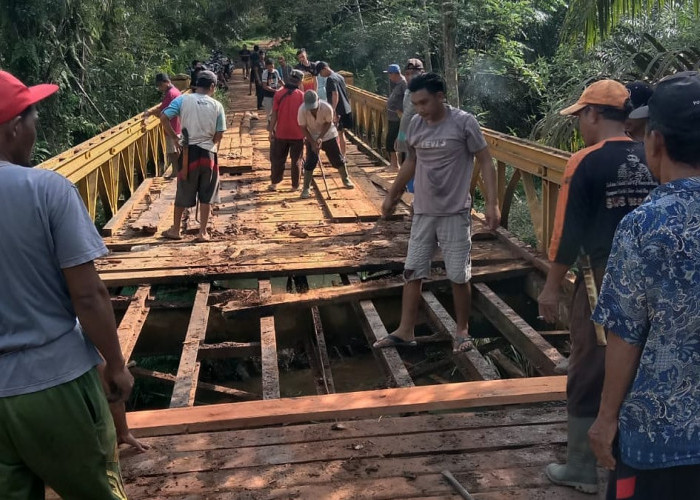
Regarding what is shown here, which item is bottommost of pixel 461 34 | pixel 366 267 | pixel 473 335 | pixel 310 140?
pixel 473 335

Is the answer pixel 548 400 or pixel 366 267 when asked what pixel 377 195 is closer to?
pixel 366 267

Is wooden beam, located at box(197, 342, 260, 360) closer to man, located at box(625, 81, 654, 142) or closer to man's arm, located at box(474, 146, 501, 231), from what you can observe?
man's arm, located at box(474, 146, 501, 231)

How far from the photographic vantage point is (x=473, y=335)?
618 centimetres

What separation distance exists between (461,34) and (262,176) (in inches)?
477

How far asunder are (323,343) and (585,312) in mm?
3228

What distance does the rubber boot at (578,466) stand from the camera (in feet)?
9.36

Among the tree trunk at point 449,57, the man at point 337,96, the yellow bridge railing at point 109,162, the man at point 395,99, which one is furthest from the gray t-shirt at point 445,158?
the tree trunk at point 449,57

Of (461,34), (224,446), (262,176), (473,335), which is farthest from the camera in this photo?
(461,34)

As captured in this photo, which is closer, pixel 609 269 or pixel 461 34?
pixel 609 269

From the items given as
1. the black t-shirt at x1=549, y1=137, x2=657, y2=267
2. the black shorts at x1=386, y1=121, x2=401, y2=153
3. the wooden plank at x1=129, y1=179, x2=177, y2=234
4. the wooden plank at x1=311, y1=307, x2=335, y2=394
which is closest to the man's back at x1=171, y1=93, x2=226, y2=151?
the wooden plank at x1=129, y1=179, x2=177, y2=234

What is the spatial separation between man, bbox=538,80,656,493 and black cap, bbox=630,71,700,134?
3.07 ft

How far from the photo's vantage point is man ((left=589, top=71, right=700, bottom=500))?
67.3 inches

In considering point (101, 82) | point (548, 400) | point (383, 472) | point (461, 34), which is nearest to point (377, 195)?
point (548, 400)

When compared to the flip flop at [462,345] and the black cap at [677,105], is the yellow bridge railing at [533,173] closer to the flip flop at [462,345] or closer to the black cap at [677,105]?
the flip flop at [462,345]
